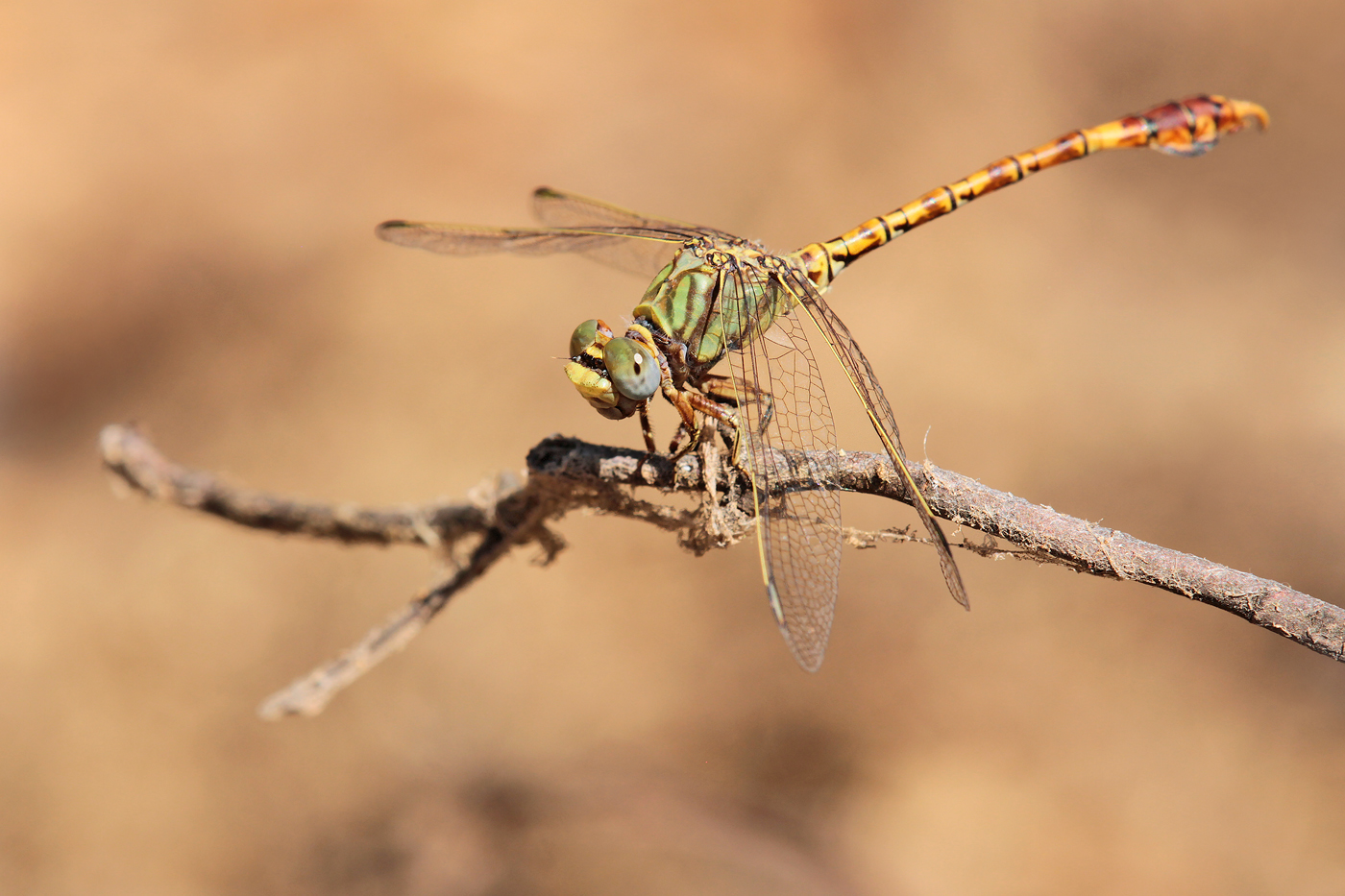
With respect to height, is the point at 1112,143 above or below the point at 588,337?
above

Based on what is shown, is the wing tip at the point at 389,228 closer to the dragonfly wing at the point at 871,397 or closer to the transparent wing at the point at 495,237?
the transparent wing at the point at 495,237

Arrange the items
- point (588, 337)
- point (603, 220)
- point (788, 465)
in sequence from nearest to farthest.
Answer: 1. point (788, 465)
2. point (588, 337)
3. point (603, 220)

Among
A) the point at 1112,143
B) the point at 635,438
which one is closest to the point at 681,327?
the point at 1112,143

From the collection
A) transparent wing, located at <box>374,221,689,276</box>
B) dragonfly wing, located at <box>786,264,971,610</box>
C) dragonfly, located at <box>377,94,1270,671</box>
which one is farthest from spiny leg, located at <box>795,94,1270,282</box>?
transparent wing, located at <box>374,221,689,276</box>

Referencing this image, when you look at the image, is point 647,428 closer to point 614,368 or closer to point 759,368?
point 614,368

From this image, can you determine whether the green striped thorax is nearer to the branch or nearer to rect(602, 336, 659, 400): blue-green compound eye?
rect(602, 336, 659, 400): blue-green compound eye

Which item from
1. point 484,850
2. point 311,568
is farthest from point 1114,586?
point 311,568

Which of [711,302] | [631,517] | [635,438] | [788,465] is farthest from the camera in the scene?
[635,438]
